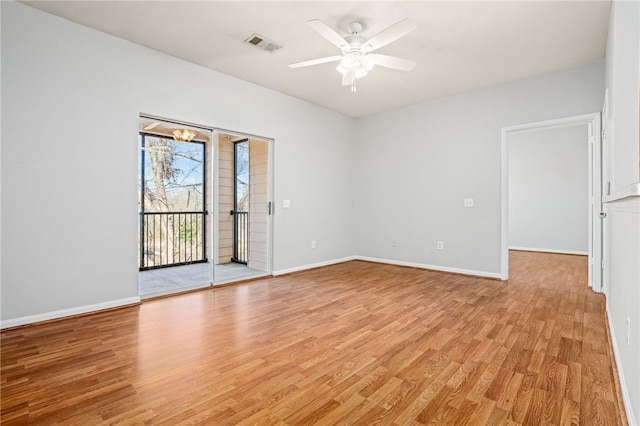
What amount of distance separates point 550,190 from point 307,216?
5.69m

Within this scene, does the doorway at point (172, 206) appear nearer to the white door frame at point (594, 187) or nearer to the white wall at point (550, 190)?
the white door frame at point (594, 187)

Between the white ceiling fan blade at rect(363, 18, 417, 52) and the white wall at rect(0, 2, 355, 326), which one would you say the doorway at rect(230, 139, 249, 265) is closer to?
the white wall at rect(0, 2, 355, 326)

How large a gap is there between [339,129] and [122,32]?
368 centimetres

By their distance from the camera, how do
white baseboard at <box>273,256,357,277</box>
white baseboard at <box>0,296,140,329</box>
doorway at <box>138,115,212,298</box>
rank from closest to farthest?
white baseboard at <box>0,296,140,329</box>
doorway at <box>138,115,212,298</box>
white baseboard at <box>273,256,357,277</box>

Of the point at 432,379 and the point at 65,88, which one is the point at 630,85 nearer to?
the point at 432,379

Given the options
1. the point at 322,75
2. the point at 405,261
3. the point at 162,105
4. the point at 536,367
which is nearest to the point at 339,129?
the point at 322,75

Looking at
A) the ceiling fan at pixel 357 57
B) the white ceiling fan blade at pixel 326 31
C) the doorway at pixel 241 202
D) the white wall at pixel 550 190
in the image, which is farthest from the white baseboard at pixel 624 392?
the white wall at pixel 550 190

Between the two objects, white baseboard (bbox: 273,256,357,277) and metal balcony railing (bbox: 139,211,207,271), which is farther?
metal balcony railing (bbox: 139,211,207,271)

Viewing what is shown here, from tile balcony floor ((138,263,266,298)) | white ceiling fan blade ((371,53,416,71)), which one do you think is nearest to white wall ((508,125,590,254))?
white ceiling fan blade ((371,53,416,71))

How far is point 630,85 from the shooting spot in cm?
217

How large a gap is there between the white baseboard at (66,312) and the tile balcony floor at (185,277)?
10.2 inches

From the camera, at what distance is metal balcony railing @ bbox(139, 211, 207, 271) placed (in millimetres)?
5121

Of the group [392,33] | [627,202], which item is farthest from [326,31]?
[627,202]

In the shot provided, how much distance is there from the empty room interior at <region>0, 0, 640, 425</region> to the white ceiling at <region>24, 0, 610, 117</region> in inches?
1.3
